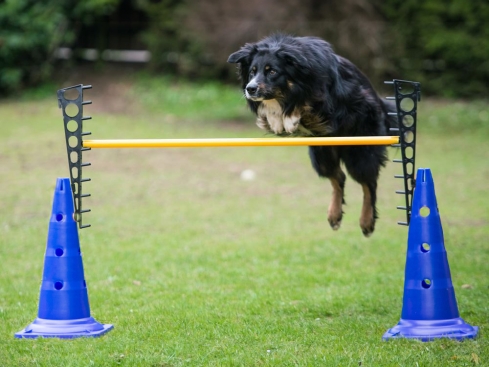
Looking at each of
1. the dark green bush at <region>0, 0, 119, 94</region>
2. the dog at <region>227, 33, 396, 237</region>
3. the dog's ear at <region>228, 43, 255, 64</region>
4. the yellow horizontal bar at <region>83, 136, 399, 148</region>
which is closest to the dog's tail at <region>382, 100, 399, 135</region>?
the dog at <region>227, 33, 396, 237</region>

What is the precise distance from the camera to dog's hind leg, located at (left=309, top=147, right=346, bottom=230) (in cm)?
578

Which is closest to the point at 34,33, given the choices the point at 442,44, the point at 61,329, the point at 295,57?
the point at 442,44

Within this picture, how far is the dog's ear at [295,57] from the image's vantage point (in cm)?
509

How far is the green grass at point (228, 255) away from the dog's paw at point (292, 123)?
4.57 ft

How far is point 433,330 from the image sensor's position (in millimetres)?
4418

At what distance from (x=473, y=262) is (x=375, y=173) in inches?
69.1

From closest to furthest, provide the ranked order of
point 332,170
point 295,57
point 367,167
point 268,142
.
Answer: point 268,142 → point 295,57 → point 367,167 → point 332,170

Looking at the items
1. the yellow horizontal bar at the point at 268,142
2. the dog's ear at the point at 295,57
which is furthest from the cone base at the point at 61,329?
the dog's ear at the point at 295,57

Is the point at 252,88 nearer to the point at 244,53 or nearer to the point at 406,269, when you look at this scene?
the point at 244,53

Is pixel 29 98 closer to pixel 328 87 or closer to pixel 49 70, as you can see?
pixel 49 70

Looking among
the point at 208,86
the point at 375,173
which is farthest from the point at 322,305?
the point at 208,86

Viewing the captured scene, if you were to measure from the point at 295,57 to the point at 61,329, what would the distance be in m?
2.51

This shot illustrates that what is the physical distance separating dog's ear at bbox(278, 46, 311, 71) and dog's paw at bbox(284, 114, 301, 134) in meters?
0.38

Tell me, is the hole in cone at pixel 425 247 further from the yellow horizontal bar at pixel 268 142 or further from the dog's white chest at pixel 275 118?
the dog's white chest at pixel 275 118
